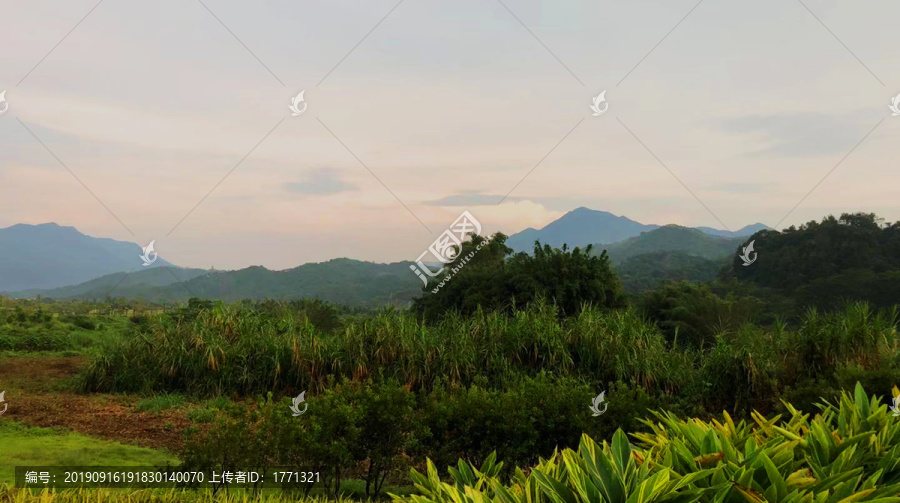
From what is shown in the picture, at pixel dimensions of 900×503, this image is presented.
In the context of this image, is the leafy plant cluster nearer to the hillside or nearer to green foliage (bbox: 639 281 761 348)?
green foliage (bbox: 639 281 761 348)

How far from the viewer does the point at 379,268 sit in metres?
87.3

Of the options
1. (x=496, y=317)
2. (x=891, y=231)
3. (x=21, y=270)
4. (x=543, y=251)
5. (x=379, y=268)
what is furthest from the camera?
(x=21, y=270)

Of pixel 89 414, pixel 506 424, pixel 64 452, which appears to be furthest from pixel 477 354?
pixel 89 414

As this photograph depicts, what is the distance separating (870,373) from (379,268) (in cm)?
8218

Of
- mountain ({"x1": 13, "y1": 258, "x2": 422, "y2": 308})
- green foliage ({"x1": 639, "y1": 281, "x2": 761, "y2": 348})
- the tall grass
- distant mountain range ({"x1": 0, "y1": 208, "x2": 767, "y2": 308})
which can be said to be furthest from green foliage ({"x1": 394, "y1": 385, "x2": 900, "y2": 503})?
mountain ({"x1": 13, "y1": 258, "x2": 422, "y2": 308})

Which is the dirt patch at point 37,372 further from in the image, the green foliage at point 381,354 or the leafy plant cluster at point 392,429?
the leafy plant cluster at point 392,429

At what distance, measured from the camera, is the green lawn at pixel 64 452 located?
6582mm

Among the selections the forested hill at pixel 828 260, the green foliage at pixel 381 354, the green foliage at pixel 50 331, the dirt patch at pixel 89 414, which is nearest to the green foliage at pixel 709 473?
the dirt patch at pixel 89 414

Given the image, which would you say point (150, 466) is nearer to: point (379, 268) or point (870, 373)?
point (870, 373)

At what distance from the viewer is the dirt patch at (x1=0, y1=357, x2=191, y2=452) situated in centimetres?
814

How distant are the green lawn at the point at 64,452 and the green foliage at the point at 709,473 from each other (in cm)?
555

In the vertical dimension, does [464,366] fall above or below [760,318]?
below

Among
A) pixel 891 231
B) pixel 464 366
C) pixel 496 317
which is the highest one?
pixel 891 231

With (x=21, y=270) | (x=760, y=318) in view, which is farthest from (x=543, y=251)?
(x=21, y=270)
